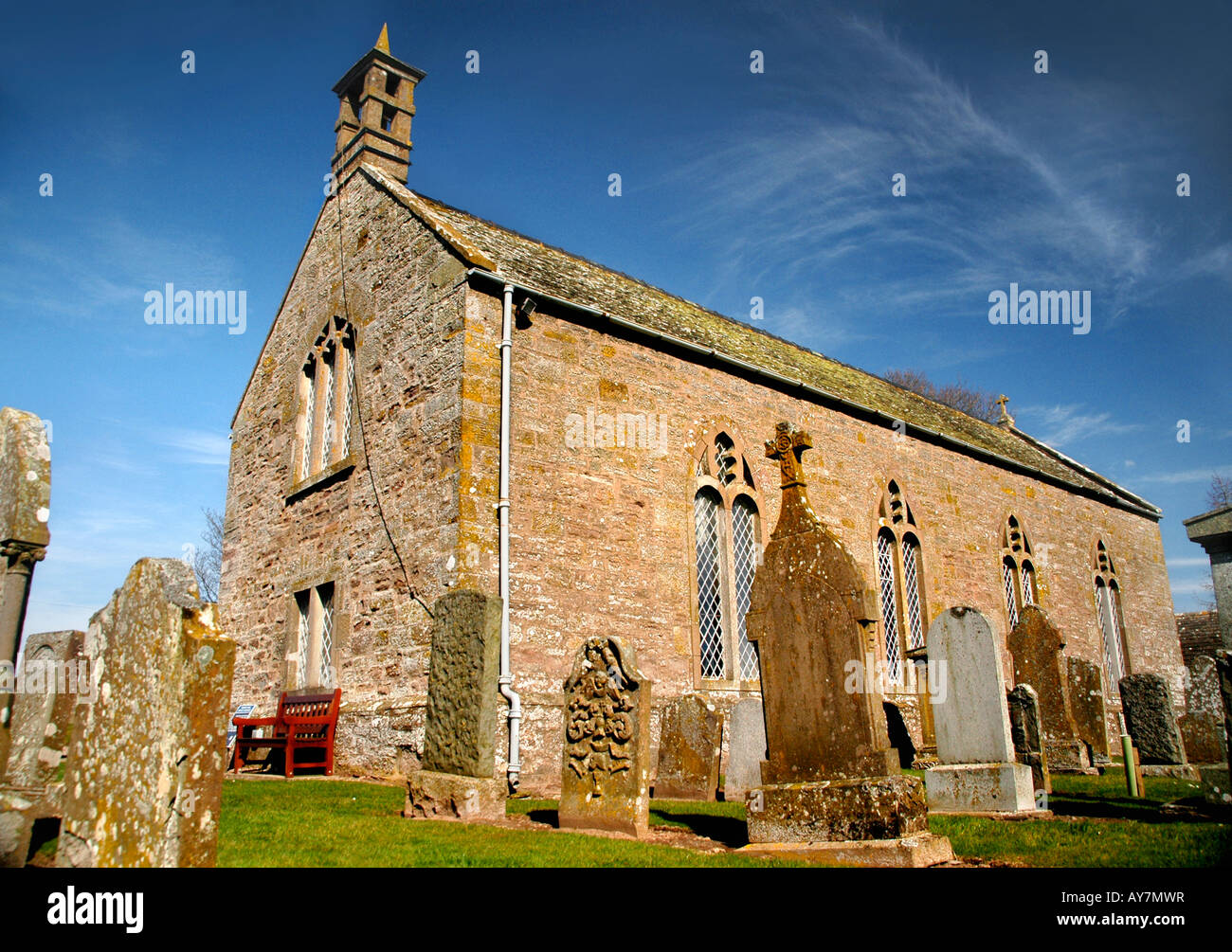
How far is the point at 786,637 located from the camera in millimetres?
7207

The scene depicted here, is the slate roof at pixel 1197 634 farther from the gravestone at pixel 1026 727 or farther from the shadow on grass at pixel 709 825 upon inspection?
the shadow on grass at pixel 709 825

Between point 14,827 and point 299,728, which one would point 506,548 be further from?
point 14,827

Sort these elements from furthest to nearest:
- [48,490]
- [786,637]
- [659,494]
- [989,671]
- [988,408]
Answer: [988,408]
[659,494]
[989,671]
[786,637]
[48,490]

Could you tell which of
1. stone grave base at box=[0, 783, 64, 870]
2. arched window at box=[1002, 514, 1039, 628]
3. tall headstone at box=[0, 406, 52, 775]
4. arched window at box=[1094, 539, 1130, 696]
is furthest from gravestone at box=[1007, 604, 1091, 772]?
tall headstone at box=[0, 406, 52, 775]

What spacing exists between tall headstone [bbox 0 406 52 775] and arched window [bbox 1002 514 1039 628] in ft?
65.1

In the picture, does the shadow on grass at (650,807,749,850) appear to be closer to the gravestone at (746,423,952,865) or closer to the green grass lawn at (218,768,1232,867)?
the green grass lawn at (218,768,1232,867)

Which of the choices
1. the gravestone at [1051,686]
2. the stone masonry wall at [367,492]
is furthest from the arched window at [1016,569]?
the stone masonry wall at [367,492]

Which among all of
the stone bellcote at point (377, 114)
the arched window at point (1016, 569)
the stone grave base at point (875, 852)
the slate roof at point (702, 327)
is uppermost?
the stone bellcote at point (377, 114)

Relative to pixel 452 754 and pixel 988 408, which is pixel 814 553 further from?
pixel 988 408

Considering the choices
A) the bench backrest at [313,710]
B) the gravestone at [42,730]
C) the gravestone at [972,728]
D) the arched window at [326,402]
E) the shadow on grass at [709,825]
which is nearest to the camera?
the gravestone at [42,730]

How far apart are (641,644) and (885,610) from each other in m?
7.12

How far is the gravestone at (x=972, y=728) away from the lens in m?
9.10

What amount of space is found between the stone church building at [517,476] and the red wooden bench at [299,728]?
1.14 ft
